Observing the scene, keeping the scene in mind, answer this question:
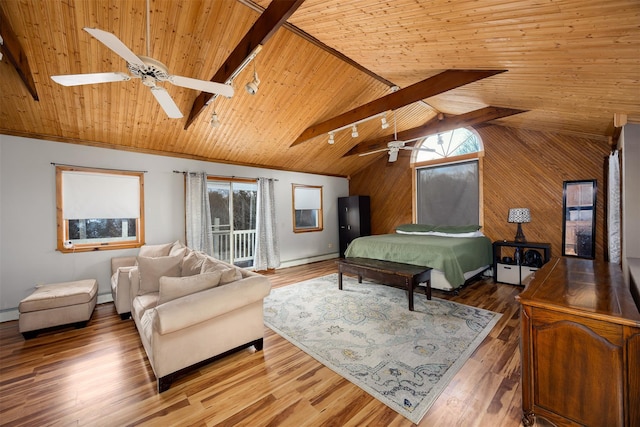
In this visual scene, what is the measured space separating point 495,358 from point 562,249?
136 inches

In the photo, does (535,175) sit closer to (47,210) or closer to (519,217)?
(519,217)

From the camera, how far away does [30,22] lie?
94.0 inches

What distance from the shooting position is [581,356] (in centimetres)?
136

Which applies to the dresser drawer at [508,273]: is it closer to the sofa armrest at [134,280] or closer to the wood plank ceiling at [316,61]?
the wood plank ceiling at [316,61]

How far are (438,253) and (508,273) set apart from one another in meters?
1.79

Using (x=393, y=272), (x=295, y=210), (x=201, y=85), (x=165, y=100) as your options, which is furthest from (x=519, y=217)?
(x=165, y=100)

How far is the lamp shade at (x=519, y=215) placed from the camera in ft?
14.7

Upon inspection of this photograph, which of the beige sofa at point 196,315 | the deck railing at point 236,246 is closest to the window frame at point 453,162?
the deck railing at point 236,246

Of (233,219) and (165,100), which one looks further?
(233,219)

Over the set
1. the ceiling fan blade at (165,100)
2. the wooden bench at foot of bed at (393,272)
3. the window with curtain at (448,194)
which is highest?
the ceiling fan blade at (165,100)

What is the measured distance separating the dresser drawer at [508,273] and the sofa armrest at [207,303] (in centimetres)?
441

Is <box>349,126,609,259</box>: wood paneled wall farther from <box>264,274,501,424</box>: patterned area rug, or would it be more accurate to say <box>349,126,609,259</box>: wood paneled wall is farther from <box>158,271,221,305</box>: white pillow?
<box>158,271,221,305</box>: white pillow

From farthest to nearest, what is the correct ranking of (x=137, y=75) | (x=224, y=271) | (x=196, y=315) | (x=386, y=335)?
(x=386, y=335) → (x=224, y=271) → (x=196, y=315) → (x=137, y=75)

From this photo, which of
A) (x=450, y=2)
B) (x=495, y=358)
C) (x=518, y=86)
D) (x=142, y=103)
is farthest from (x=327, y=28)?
(x=495, y=358)
